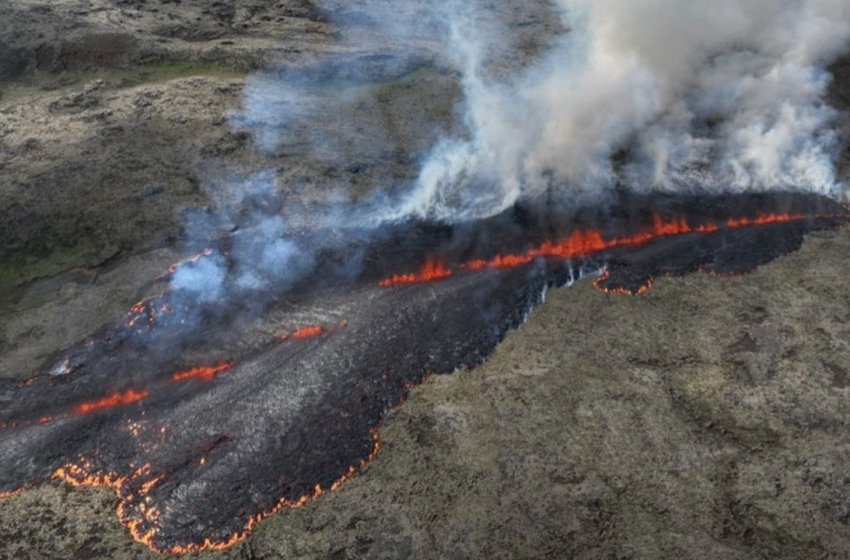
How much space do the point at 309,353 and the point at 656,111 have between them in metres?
9.37

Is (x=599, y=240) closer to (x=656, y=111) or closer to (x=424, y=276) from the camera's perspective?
(x=424, y=276)

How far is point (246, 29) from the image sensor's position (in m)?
19.1

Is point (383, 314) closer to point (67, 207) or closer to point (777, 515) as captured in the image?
point (777, 515)

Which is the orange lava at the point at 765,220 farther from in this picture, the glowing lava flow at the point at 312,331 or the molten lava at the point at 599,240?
the glowing lava flow at the point at 312,331

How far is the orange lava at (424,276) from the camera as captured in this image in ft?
34.2

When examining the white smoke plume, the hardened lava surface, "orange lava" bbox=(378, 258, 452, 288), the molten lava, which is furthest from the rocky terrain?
"orange lava" bbox=(378, 258, 452, 288)

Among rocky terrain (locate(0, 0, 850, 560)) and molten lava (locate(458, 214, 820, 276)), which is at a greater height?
molten lava (locate(458, 214, 820, 276))

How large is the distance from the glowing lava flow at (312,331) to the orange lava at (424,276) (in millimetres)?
1157

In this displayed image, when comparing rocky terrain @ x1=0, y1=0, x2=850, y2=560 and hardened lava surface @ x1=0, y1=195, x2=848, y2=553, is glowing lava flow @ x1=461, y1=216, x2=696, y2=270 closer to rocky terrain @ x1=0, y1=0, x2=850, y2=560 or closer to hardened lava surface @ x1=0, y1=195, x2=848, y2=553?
hardened lava surface @ x1=0, y1=195, x2=848, y2=553

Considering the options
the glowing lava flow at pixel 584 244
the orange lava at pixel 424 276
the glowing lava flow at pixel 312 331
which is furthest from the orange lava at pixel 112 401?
the glowing lava flow at pixel 584 244

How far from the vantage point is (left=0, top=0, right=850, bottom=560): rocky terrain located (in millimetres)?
7023

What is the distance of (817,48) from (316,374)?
14307 mm

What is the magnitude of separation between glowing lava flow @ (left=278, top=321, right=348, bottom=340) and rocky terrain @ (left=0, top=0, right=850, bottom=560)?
1795mm

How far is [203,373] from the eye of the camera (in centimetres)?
913
